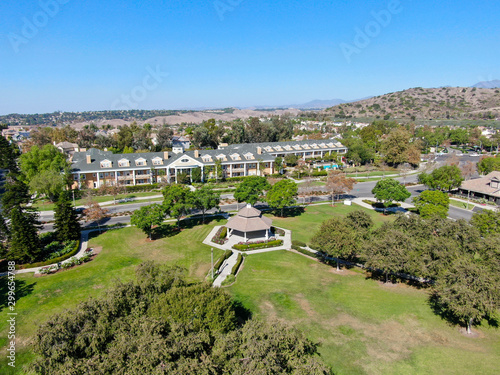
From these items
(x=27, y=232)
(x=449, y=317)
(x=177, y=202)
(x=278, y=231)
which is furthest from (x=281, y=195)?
(x=27, y=232)

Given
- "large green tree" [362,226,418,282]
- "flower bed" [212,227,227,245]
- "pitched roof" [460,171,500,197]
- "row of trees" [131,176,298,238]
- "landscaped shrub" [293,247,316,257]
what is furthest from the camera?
"pitched roof" [460,171,500,197]

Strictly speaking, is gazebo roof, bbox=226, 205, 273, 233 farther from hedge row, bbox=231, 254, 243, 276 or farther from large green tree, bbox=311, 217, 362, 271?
large green tree, bbox=311, 217, 362, 271

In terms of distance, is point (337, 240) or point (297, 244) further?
point (297, 244)

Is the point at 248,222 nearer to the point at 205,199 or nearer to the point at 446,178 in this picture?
the point at 205,199

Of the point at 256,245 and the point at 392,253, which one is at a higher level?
the point at 392,253

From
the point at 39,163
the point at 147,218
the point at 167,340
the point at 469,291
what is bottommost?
the point at 469,291

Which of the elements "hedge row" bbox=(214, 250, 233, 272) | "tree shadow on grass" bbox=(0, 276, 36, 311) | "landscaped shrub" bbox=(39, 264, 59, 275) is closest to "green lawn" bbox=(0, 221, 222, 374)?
"tree shadow on grass" bbox=(0, 276, 36, 311)

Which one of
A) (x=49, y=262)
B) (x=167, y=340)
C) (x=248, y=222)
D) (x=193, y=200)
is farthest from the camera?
(x=193, y=200)

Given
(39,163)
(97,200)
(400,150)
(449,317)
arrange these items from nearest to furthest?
(449,317), (97,200), (39,163), (400,150)
